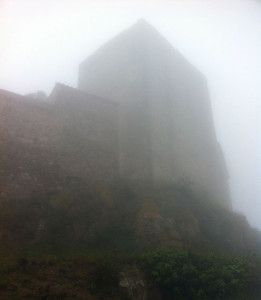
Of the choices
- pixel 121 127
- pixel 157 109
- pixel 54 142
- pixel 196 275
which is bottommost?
pixel 196 275

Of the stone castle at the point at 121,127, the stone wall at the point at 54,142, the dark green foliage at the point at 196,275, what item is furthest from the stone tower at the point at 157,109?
the dark green foliage at the point at 196,275

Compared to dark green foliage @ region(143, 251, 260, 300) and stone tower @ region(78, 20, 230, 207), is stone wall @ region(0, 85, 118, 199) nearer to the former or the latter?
stone tower @ region(78, 20, 230, 207)

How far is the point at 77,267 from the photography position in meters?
7.70

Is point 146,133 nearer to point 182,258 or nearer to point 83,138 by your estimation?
point 83,138

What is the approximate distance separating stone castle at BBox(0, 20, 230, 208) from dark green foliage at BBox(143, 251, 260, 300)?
5634 mm

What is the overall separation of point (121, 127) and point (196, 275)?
9573 mm

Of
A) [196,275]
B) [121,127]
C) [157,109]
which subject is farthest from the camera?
[157,109]

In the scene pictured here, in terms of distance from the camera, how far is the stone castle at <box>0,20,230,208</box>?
12.4 m

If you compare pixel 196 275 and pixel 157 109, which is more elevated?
pixel 157 109

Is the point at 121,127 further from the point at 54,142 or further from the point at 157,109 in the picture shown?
the point at 54,142

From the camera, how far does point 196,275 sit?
803 cm

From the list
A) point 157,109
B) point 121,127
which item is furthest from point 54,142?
point 157,109

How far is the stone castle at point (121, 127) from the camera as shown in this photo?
12445mm

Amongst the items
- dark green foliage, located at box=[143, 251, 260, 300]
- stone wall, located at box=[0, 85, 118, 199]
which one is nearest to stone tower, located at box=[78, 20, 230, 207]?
stone wall, located at box=[0, 85, 118, 199]
